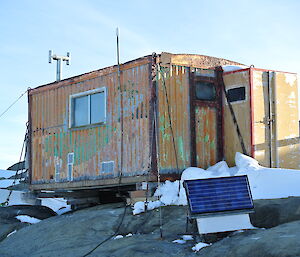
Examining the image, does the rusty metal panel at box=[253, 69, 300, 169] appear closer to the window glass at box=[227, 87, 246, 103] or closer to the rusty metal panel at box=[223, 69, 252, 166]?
the rusty metal panel at box=[223, 69, 252, 166]

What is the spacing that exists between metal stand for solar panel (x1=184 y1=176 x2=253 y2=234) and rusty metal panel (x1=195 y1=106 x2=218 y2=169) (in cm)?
494

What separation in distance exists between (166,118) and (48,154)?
17.0 ft

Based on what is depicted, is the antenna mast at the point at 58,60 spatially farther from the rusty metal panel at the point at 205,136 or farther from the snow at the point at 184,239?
the snow at the point at 184,239

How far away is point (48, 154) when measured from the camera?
1786cm

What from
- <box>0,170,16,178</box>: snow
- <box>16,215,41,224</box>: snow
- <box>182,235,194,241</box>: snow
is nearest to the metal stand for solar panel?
<box>182,235,194,241</box>: snow

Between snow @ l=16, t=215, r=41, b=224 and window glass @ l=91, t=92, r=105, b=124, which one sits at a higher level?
window glass @ l=91, t=92, r=105, b=124

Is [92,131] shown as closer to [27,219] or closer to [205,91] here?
[27,219]

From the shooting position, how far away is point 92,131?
16328 mm

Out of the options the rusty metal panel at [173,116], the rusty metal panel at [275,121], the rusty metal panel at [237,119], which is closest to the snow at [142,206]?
the rusty metal panel at [173,116]

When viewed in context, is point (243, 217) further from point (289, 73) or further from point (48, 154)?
point (48, 154)

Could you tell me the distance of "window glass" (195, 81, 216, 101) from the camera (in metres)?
15.3

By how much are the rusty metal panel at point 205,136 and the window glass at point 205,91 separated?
0.33 m

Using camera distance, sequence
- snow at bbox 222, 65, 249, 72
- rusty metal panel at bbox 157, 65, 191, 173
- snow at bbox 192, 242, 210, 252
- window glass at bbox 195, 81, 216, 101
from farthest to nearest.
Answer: snow at bbox 222, 65, 249, 72, window glass at bbox 195, 81, 216, 101, rusty metal panel at bbox 157, 65, 191, 173, snow at bbox 192, 242, 210, 252

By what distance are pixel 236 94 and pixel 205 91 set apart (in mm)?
925
